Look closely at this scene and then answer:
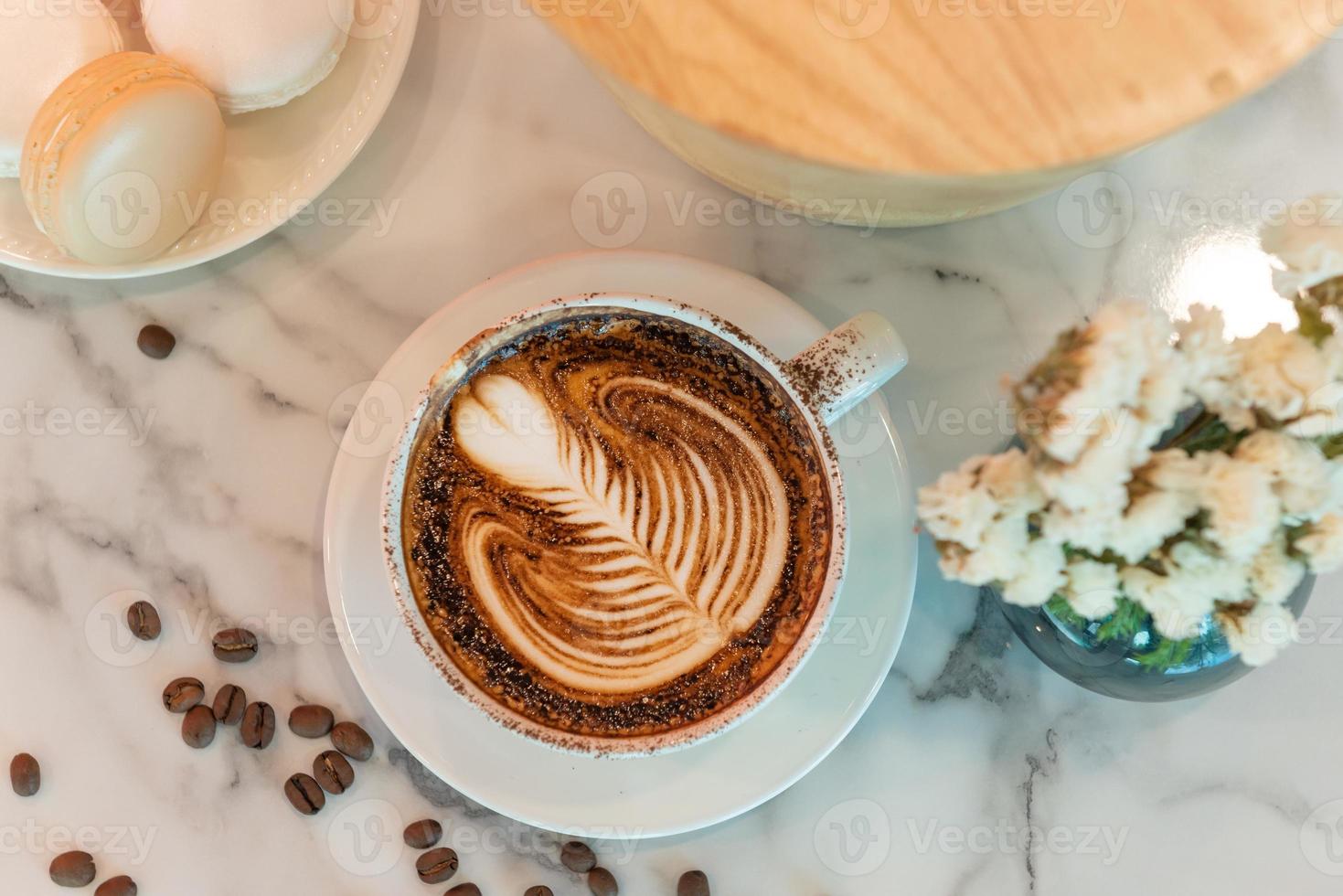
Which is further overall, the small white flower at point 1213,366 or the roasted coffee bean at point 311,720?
the roasted coffee bean at point 311,720

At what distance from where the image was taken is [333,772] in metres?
0.90

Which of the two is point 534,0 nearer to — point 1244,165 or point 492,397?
point 492,397

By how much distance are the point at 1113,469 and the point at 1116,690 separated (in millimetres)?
358

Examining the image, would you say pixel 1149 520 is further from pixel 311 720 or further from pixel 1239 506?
pixel 311 720

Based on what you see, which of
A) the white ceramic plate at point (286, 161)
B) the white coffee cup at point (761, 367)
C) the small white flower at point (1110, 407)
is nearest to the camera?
the small white flower at point (1110, 407)

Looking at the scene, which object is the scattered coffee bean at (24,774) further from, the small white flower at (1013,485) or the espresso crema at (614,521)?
the small white flower at (1013,485)

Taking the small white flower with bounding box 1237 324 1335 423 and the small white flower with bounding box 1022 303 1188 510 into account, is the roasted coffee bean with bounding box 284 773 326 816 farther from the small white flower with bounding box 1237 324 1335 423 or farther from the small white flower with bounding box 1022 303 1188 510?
the small white flower with bounding box 1237 324 1335 423

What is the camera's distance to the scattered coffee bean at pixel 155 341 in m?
0.90

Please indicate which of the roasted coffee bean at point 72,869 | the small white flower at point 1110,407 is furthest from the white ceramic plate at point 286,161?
the small white flower at point 1110,407

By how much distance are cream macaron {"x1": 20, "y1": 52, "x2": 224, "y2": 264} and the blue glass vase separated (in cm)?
75

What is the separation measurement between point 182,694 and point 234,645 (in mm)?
62

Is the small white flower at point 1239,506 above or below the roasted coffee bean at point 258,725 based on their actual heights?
above

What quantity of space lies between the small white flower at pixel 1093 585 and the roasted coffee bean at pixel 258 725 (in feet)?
2.22

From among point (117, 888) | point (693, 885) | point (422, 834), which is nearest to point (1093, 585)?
point (693, 885)
